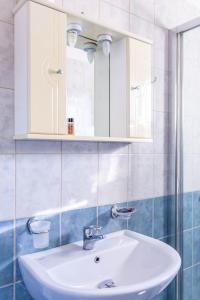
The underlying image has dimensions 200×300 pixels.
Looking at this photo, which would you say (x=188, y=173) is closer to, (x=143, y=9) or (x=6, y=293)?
(x=143, y=9)

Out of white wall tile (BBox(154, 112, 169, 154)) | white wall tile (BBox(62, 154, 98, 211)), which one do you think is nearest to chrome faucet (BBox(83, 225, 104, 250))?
white wall tile (BBox(62, 154, 98, 211))

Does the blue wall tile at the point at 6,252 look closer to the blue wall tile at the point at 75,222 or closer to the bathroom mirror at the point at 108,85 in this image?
the blue wall tile at the point at 75,222

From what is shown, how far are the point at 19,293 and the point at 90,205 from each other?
49 cm

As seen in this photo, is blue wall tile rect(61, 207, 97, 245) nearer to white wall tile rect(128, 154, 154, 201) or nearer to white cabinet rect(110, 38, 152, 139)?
white wall tile rect(128, 154, 154, 201)

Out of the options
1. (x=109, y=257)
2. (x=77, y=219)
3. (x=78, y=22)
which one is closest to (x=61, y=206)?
(x=77, y=219)

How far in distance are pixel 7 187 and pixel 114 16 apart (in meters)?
1.06

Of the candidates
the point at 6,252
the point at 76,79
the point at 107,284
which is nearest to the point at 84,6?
the point at 76,79

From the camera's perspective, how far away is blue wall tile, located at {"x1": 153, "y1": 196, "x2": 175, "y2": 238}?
5.77 ft

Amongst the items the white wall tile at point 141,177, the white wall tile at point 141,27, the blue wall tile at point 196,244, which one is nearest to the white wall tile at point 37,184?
the white wall tile at point 141,177

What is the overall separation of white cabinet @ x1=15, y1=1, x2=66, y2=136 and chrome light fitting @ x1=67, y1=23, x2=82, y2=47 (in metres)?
0.09

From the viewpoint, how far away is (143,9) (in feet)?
5.54

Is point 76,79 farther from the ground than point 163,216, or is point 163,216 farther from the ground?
point 76,79

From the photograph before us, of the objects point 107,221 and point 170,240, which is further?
point 170,240

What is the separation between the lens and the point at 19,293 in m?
1.15
